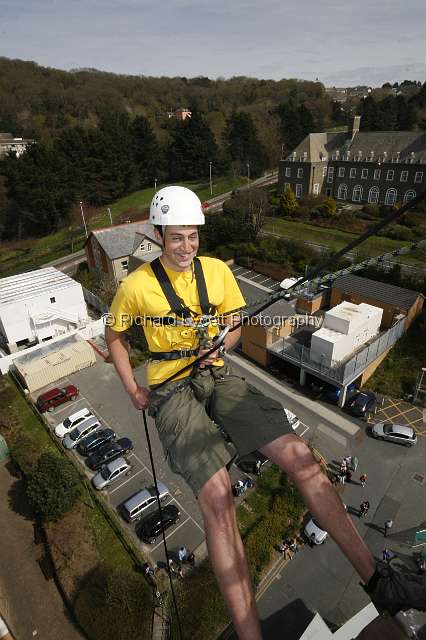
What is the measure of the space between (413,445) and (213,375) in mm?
19037

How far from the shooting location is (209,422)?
4691mm

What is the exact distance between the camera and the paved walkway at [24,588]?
47.5 feet

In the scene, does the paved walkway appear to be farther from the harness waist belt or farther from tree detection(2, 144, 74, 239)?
tree detection(2, 144, 74, 239)

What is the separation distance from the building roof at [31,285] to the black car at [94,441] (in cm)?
1489

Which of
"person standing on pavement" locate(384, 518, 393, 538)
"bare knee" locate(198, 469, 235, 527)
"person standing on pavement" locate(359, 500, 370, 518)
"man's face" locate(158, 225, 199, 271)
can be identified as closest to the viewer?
"bare knee" locate(198, 469, 235, 527)

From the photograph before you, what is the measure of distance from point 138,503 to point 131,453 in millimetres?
3622

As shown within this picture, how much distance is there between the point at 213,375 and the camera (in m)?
5.13

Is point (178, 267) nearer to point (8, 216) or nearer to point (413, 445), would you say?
point (413, 445)

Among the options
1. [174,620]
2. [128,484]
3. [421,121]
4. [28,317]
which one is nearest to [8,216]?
[28,317]

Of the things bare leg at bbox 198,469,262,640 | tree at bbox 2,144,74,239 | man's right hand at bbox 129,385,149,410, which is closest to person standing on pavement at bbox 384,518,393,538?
bare leg at bbox 198,469,262,640

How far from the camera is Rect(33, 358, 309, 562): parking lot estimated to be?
16125 mm

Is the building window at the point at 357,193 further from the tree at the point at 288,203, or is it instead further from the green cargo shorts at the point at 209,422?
the green cargo shorts at the point at 209,422

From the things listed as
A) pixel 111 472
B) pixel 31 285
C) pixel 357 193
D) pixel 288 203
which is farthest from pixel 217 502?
pixel 357 193

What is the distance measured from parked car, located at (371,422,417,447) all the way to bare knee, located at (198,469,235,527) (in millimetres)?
18550
